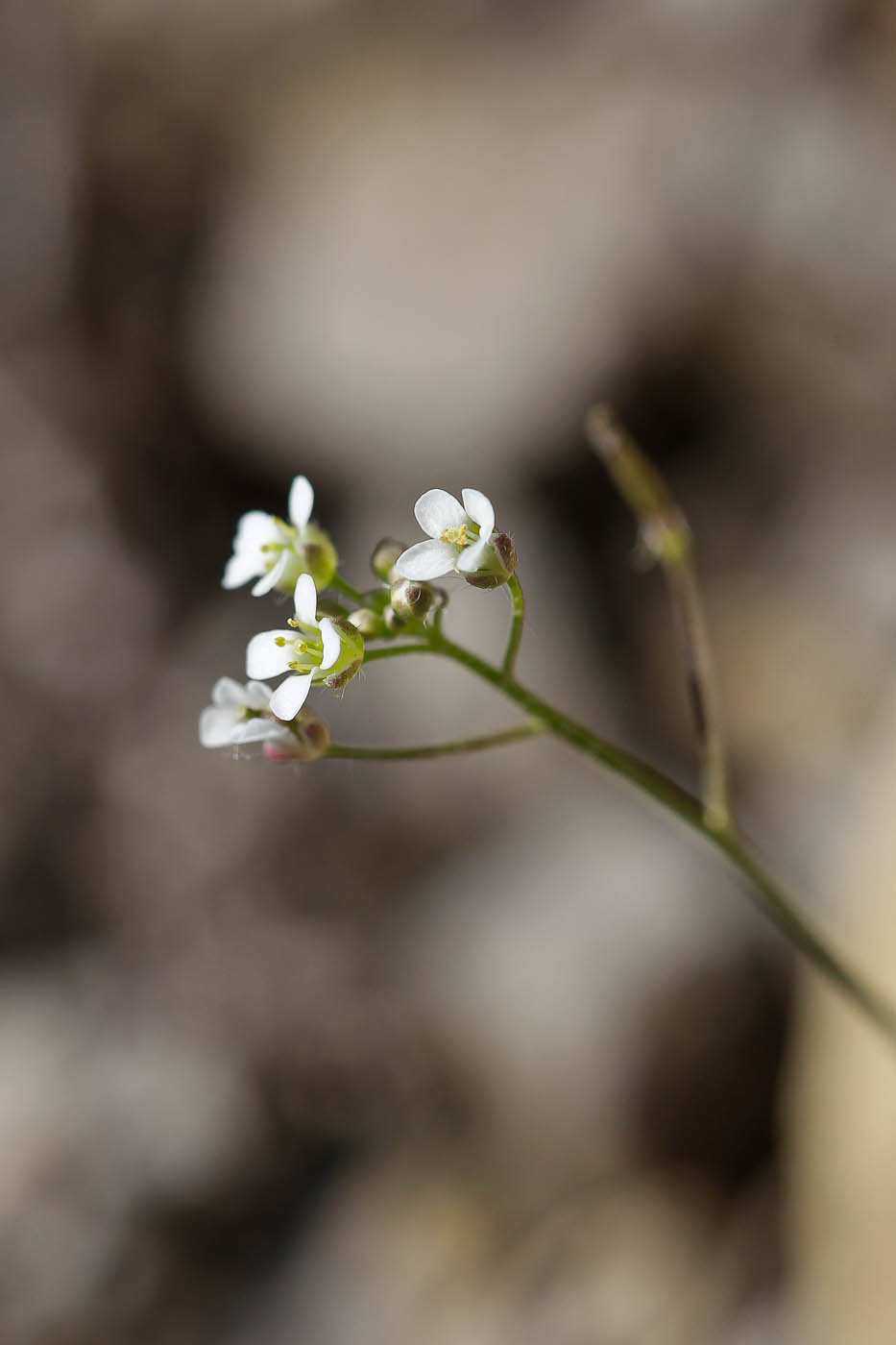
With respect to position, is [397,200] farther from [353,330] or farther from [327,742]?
[327,742]

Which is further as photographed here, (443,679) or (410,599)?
(443,679)

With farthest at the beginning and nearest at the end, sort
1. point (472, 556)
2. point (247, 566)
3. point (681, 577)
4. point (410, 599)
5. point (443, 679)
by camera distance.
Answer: point (443, 679)
point (681, 577)
point (247, 566)
point (410, 599)
point (472, 556)

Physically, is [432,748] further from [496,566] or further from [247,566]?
[247,566]

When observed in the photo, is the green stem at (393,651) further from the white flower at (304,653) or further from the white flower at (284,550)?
the white flower at (284,550)

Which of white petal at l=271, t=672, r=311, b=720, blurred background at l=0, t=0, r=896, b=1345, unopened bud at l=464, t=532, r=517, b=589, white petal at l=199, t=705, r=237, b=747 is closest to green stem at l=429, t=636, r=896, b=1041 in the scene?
unopened bud at l=464, t=532, r=517, b=589

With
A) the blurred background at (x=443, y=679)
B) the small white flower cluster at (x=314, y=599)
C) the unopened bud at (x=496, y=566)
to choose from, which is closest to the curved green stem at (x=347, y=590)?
the small white flower cluster at (x=314, y=599)

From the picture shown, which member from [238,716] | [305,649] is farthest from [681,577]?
[238,716]

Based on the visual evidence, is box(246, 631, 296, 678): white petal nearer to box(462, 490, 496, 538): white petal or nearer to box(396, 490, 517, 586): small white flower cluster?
box(396, 490, 517, 586): small white flower cluster

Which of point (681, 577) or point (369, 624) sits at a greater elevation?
point (369, 624)
